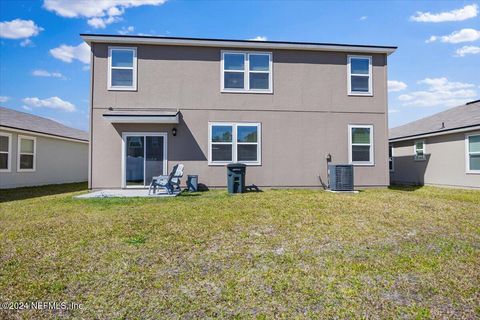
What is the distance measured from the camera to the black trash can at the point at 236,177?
1055 centimetres

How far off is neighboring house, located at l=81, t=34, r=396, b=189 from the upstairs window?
17.3 feet

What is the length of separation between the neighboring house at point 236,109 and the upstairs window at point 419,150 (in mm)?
5281

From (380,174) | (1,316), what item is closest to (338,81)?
(380,174)

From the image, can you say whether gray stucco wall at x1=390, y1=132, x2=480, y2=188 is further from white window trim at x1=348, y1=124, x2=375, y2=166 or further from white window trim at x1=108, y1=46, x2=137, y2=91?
white window trim at x1=108, y1=46, x2=137, y2=91

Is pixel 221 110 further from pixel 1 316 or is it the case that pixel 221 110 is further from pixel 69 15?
pixel 1 316

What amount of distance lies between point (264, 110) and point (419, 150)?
10433 mm

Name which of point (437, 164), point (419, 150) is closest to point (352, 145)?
point (437, 164)

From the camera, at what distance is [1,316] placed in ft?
8.89

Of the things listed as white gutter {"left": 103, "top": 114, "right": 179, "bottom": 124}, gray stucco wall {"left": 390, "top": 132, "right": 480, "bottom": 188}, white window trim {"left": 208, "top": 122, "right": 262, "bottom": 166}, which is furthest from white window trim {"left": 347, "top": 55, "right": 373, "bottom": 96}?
white gutter {"left": 103, "top": 114, "right": 179, "bottom": 124}

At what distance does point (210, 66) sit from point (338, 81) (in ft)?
18.8

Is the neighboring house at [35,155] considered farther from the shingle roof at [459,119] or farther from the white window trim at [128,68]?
the shingle roof at [459,119]

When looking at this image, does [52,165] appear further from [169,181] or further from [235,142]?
[235,142]

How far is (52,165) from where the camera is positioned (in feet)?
53.8

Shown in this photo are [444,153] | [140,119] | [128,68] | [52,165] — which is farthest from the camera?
[52,165]
